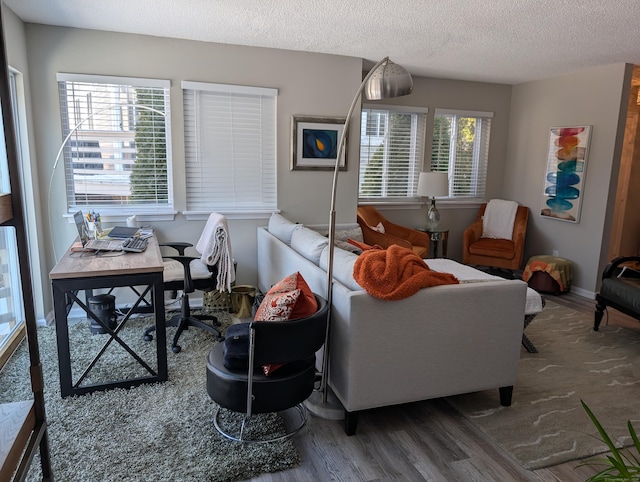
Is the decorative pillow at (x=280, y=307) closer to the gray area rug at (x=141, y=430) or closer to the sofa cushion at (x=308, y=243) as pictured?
the gray area rug at (x=141, y=430)

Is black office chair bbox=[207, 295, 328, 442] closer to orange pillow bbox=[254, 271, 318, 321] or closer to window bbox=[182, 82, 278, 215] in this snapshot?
orange pillow bbox=[254, 271, 318, 321]

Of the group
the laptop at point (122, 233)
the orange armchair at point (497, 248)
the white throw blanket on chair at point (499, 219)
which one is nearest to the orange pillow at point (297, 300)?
the laptop at point (122, 233)

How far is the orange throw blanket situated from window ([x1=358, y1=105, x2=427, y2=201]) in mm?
3338

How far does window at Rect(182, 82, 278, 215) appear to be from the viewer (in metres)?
4.28

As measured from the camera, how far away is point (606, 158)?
483cm

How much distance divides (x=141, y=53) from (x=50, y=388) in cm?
280

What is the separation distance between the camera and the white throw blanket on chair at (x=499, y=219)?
583cm

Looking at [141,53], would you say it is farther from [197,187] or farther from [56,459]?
[56,459]

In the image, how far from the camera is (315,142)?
4.65m

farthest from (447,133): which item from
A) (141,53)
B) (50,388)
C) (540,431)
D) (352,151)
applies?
(50,388)

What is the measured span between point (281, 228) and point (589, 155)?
11.4ft

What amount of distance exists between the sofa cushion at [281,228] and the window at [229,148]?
35 centimetres

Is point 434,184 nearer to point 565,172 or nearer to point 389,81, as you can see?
point 565,172

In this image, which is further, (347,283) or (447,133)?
(447,133)
